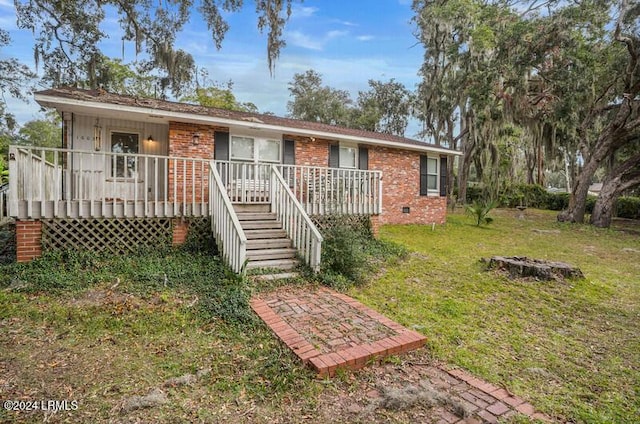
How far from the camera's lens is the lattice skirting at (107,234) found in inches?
227

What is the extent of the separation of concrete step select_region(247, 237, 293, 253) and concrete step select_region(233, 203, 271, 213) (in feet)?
4.28

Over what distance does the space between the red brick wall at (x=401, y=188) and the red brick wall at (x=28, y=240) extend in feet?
30.6

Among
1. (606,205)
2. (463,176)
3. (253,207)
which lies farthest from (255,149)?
(463,176)

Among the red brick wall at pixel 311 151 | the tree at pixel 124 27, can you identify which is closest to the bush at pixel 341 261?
the red brick wall at pixel 311 151

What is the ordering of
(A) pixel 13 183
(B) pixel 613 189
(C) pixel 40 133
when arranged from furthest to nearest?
(C) pixel 40 133 → (B) pixel 613 189 → (A) pixel 13 183

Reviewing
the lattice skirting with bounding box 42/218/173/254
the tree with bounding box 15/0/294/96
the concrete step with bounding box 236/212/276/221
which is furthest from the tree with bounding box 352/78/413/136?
the lattice skirting with bounding box 42/218/173/254

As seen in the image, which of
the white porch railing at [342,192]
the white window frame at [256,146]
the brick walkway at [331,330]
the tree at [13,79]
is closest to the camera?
the brick walkway at [331,330]

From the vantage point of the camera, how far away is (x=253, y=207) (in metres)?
7.53

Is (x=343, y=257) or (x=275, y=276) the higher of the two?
(x=343, y=257)

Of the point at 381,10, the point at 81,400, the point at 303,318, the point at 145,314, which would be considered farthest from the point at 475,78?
the point at 81,400

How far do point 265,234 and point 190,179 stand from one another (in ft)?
9.79

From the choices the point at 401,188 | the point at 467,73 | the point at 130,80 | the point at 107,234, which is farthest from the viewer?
the point at 130,80

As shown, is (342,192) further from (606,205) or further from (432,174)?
(606,205)

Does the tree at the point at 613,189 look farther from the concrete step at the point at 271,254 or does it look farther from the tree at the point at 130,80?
the tree at the point at 130,80
